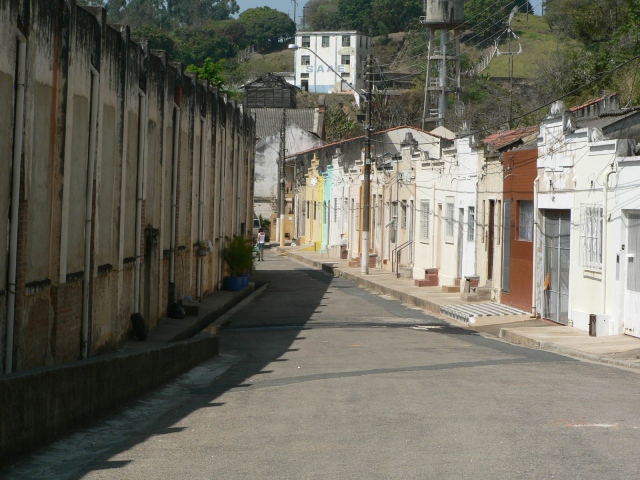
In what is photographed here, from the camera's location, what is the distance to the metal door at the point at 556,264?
23750 mm

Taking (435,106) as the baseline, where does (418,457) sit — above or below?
below

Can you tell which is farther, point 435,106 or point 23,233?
point 435,106

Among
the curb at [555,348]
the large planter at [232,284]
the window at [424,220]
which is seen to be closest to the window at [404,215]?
the window at [424,220]

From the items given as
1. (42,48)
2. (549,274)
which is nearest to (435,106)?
(549,274)

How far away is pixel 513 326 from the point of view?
941 inches

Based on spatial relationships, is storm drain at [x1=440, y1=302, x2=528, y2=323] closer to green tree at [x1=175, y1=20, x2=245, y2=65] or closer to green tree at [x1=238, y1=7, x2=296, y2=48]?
green tree at [x1=175, y1=20, x2=245, y2=65]

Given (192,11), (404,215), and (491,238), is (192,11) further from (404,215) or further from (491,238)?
(491,238)

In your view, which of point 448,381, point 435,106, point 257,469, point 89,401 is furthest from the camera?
point 435,106

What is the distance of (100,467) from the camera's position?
8.76 m

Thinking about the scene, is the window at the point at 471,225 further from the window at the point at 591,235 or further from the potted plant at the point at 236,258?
the window at the point at 591,235

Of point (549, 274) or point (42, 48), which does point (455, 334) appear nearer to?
point (549, 274)

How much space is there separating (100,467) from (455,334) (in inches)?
585

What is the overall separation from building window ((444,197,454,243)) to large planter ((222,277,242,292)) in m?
7.20

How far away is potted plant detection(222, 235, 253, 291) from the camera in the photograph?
1295 inches
